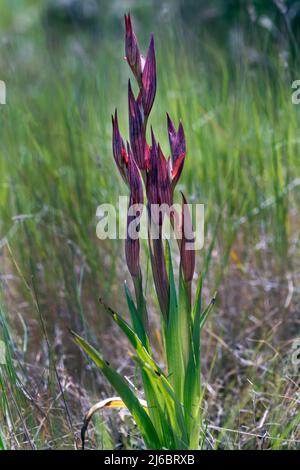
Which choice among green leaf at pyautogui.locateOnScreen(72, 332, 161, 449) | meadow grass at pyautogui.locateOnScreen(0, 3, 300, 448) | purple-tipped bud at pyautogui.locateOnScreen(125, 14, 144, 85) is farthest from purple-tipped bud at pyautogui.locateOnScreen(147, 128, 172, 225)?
meadow grass at pyautogui.locateOnScreen(0, 3, 300, 448)

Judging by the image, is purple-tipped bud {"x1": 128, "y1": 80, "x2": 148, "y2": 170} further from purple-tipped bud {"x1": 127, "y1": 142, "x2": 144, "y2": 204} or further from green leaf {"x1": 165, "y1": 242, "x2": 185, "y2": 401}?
green leaf {"x1": 165, "y1": 242, "x2": 185, "y2": 401}

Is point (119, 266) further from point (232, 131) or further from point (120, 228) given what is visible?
point (232, 131)

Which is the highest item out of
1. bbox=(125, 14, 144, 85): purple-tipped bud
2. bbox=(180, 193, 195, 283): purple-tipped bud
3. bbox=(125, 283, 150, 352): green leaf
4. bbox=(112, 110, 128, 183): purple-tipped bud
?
bbox=(125, 14, 144, 85): purple-tipped bud

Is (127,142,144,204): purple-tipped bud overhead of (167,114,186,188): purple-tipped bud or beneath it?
beneath

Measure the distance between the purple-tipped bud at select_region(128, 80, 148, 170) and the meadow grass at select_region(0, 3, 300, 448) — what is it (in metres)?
0.58

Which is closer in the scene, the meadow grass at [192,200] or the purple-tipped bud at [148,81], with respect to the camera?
the purple-tipped bud at [148,81]

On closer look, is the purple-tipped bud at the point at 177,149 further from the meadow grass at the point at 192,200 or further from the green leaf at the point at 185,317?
the meadow grass at the point at 192,200

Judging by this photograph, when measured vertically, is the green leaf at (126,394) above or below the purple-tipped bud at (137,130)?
below

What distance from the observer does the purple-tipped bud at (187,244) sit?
103 centimetres

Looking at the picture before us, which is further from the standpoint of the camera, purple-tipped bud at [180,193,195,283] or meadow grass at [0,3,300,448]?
meadow grass at [0,3,300,448]

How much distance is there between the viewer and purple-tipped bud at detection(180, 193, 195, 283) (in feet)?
3.38

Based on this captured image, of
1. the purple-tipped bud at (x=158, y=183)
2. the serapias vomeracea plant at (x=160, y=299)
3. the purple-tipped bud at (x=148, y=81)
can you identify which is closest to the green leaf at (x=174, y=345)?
the serapias vomeracea plant at (x=160, y=299)

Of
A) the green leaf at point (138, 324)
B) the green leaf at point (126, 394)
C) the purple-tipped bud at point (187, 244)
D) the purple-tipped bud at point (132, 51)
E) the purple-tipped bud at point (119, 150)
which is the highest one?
the purple-tipped bud at point (132, 51)

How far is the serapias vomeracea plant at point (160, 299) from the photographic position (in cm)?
100
